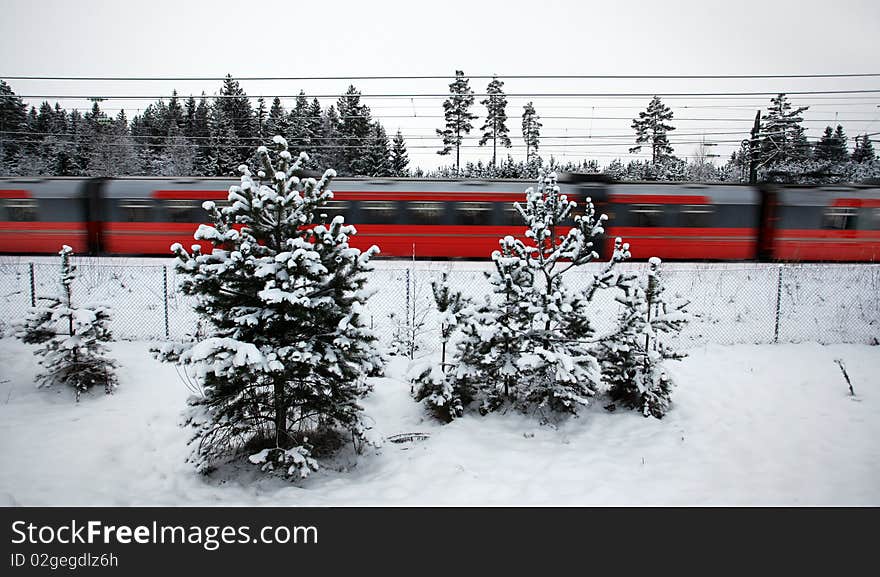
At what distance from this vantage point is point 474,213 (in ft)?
50.8

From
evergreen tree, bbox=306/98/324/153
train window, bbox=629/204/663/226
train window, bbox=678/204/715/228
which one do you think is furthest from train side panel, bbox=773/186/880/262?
evergreen tree, bbox=306/98/324/153

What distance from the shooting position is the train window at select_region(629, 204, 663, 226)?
15.6 metres

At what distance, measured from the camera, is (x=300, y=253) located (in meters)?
4.61

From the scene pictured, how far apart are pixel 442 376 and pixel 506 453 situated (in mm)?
1288

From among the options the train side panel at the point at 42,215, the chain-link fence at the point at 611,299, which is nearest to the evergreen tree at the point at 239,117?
the train side panel at the point at 42,215

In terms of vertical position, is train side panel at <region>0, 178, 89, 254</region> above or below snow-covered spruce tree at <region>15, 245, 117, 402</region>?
above

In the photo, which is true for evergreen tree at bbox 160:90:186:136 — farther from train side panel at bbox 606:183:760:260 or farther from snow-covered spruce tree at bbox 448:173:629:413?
snow-covered spruce tree at bbox 448:173:629:413

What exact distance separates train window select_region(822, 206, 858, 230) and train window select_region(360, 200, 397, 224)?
14312mm

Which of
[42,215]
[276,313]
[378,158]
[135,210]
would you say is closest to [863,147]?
[276,313]

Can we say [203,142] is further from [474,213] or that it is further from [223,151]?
[474,213]

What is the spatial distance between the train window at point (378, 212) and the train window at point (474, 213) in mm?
2184
